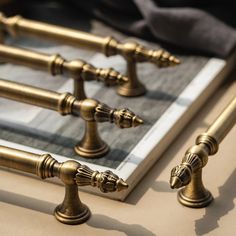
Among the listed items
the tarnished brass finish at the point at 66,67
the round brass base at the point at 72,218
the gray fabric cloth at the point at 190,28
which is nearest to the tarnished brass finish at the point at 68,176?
the round brass base at the point at 72,218

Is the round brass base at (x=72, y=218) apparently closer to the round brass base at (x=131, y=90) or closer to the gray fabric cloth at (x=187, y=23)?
the round brass base at (x=131, y=90)

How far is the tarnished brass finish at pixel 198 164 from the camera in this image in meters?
0.61

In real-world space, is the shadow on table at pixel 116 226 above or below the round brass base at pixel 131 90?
above

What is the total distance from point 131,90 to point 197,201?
0.21 m

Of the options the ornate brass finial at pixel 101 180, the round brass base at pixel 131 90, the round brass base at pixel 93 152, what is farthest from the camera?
the round brass base at pixel 131 90

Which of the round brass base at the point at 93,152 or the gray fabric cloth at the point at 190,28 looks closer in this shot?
the round brass base at the point at 93,152

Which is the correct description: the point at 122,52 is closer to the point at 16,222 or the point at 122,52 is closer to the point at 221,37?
the point at 221,37

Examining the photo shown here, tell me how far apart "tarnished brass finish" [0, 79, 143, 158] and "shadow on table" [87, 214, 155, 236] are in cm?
9

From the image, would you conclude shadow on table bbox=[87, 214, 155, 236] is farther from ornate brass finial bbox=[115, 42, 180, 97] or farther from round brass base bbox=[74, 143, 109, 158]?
ornate brass finial bbox=[115, 42, 180, 97]

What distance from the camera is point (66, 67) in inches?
30.6

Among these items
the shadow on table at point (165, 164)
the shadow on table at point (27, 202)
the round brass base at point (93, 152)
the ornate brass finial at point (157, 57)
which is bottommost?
the shadow on table at point (27, 202)

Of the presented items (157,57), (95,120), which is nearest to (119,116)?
(95,120)

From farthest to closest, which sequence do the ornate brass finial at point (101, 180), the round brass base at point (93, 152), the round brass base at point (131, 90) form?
the round brass base at point (131, 90)
the round brass base at point (93, 152)
the ornate brass finial at point (101, 180)

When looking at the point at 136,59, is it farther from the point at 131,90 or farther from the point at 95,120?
the point at 95,120
